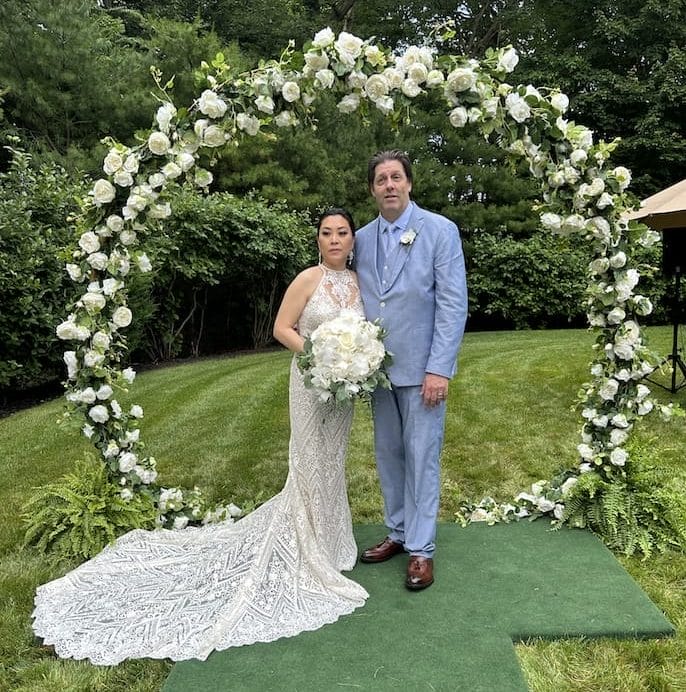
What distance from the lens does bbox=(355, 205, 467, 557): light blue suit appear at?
3.40 meters

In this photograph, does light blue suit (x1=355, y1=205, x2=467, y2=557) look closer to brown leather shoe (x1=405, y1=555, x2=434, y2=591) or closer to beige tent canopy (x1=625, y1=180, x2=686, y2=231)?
brown leather shoe (x1=405, y1=555, x2=434, y2=591)

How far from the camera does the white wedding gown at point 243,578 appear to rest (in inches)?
120

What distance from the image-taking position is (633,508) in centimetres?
402

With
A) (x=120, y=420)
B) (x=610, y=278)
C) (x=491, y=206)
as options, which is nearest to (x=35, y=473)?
(x=120, y=420)

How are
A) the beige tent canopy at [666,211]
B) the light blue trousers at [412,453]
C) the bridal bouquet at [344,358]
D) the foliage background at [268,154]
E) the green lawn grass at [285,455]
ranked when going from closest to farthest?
the green lawn grass at [285,455], the bridal bouquet at [344,358], the light blue trousers at [412,453], the beige tent canopy at [666,211], the foliage background at [268,154]

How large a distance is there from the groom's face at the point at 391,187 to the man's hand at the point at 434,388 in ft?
2.89

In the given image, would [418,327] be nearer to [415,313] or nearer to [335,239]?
[415,313]

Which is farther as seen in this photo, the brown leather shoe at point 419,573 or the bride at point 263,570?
the brown leather shoe at point 419,573

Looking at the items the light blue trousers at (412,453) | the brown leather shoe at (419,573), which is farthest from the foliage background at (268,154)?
the brown leather shoe at (419,573)

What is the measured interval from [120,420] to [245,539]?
45.9 inches

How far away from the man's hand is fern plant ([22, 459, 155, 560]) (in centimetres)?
201

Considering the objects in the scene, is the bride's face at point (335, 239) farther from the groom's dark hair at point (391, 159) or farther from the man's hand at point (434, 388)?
the man's hand at point (434, 388)

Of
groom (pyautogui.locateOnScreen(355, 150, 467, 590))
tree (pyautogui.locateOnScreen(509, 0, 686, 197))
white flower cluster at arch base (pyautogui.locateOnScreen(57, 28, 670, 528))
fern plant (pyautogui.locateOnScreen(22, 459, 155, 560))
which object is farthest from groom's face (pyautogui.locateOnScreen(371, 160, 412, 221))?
tree (pyautogui.locateOnScreen(509, 0, 686, 197))

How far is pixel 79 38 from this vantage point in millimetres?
12719
